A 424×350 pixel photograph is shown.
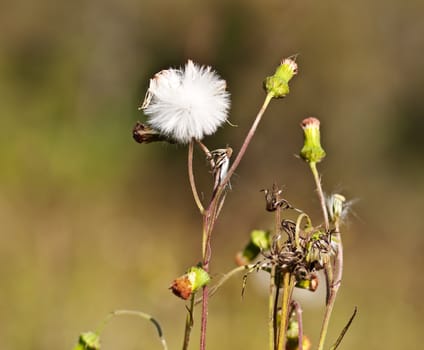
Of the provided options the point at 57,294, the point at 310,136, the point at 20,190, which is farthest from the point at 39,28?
the point at 310,136

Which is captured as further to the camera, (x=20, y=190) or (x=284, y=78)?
(x=20, y=190)

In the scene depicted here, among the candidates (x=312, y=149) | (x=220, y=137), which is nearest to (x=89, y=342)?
(x=312, y=149)

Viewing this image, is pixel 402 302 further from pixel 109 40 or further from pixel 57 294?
pixel 109 40

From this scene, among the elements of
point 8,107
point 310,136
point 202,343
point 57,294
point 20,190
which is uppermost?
point 8,107

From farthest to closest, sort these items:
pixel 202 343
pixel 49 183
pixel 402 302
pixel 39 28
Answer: pixel 39 28 → pixel 49 183 → pixel 402 302 → pixel 202 343

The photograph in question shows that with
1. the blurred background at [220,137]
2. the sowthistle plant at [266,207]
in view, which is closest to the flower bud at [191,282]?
the sowthistle plant at [266,207]

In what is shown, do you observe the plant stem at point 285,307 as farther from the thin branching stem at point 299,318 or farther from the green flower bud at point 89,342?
the green flower bud at point 89,342

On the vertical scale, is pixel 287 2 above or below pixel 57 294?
above

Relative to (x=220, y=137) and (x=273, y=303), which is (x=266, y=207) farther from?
(x=220, y=137)
